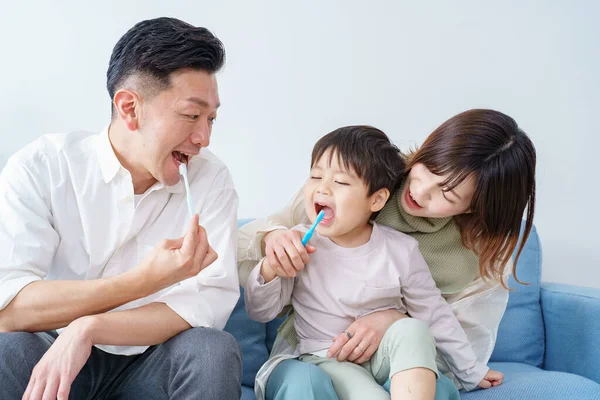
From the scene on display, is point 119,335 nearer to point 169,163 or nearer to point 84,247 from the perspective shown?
point 84,247

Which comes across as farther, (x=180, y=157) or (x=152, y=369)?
(x=180, y=157)

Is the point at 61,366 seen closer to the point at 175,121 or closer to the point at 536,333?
the point at 175,121

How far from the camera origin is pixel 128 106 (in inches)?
55.4

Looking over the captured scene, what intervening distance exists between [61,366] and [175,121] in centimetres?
52

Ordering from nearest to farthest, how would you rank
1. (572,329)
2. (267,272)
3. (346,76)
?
(267,272)
(572,329)
(346,76)

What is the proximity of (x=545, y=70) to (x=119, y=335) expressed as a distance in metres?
1.59

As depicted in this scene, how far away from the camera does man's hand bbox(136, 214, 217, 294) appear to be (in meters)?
1.21

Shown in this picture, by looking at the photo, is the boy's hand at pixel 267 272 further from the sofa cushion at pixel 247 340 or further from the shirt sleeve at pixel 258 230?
the sofa cushion at pixel 247 340

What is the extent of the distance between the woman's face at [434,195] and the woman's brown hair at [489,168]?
1cm

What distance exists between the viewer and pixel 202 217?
1458 mm

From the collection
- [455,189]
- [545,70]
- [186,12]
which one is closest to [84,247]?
[455,189]

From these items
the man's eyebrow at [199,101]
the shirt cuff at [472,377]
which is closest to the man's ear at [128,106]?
the man's eyebrow at [199,101]

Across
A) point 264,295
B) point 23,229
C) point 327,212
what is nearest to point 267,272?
point 264,295

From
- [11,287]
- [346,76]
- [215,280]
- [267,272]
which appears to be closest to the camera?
[11,287]
